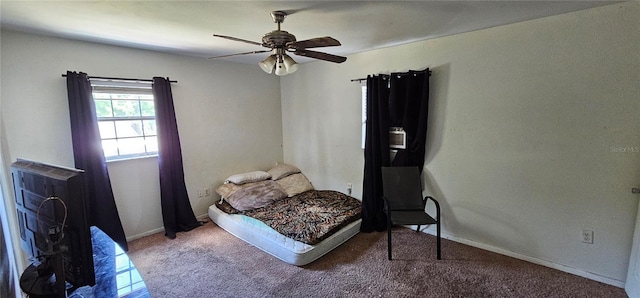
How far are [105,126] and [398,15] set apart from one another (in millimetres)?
3118

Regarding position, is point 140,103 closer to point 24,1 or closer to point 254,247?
point 24,1

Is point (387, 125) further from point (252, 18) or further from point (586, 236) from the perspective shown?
point (586, 236)

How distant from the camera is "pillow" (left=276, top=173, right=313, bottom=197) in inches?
163

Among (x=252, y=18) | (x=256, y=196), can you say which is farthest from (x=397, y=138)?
(x=252, y=18)

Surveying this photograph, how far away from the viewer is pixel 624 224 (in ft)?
7.13

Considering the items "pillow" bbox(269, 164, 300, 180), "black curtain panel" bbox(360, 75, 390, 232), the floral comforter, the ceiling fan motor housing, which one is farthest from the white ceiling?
"pillow" bbox(269, 164, 300, 180)

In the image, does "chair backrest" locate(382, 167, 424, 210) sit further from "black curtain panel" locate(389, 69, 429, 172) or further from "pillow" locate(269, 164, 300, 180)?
"pillow" locate(269, 164, 300, 180)

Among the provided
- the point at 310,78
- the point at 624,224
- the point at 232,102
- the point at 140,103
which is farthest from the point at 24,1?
the point at 624,224

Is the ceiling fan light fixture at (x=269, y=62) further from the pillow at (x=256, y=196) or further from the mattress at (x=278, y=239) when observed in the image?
the pillow at (x=256, y=196)

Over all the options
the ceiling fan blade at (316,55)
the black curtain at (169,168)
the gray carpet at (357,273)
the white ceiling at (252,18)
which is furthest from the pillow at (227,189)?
the ceiling fan blade at (316,55)

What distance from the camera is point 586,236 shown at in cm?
233

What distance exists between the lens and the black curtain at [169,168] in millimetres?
3209

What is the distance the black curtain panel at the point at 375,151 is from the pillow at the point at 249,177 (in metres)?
1.56

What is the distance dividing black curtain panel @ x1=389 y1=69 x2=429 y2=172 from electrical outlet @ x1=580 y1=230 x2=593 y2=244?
4.69ft
